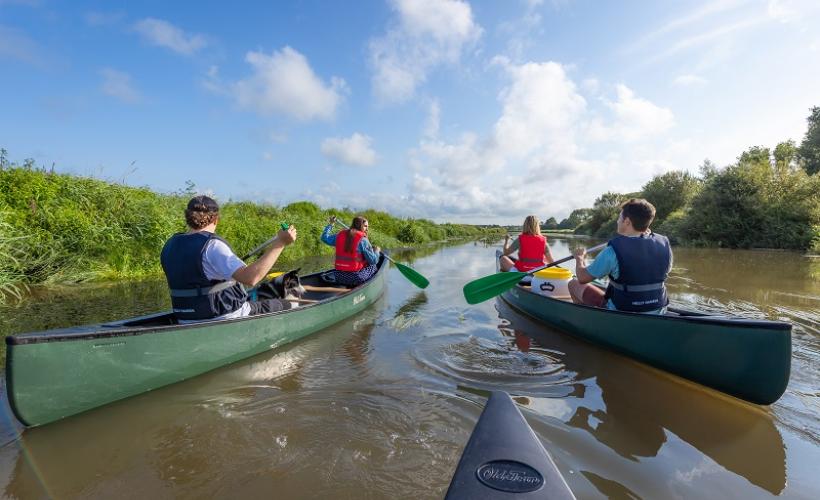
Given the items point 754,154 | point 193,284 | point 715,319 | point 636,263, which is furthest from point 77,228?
point 754,154

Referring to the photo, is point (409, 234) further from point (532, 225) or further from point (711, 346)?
point (711, 346)

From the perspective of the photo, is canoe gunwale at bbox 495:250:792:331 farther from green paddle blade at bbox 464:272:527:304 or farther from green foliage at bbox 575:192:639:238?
green foliage at bbox 575:192:639:238

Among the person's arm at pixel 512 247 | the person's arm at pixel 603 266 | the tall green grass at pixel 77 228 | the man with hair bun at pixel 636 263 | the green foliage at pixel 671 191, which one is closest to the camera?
the man with hair bun at pixel 636 263

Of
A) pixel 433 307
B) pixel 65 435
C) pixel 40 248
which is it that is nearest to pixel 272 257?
pixel 65 435

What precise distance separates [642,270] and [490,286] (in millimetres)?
2415

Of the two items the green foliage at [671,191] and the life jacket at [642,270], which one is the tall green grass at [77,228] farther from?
the green foliage at [671,191]

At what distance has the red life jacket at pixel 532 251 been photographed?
725 cm

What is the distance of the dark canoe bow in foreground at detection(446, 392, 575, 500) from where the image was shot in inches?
61.9

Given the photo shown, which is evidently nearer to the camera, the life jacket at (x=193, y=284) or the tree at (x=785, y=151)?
the life jacket at (x=193, y=284)

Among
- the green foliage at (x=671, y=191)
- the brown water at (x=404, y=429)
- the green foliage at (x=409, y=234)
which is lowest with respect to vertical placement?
the brown water at (x=404, y=429)

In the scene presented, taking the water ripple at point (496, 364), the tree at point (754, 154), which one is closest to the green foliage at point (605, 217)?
the tree at point (754, 154)

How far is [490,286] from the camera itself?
6.17 metres

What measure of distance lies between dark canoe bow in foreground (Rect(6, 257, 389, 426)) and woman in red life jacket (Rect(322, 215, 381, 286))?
2959 millimetres

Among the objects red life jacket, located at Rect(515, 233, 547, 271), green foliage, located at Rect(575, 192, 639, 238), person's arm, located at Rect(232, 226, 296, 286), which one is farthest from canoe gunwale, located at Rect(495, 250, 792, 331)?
green foliage, located at Rect(575, 192, 639, 238)
